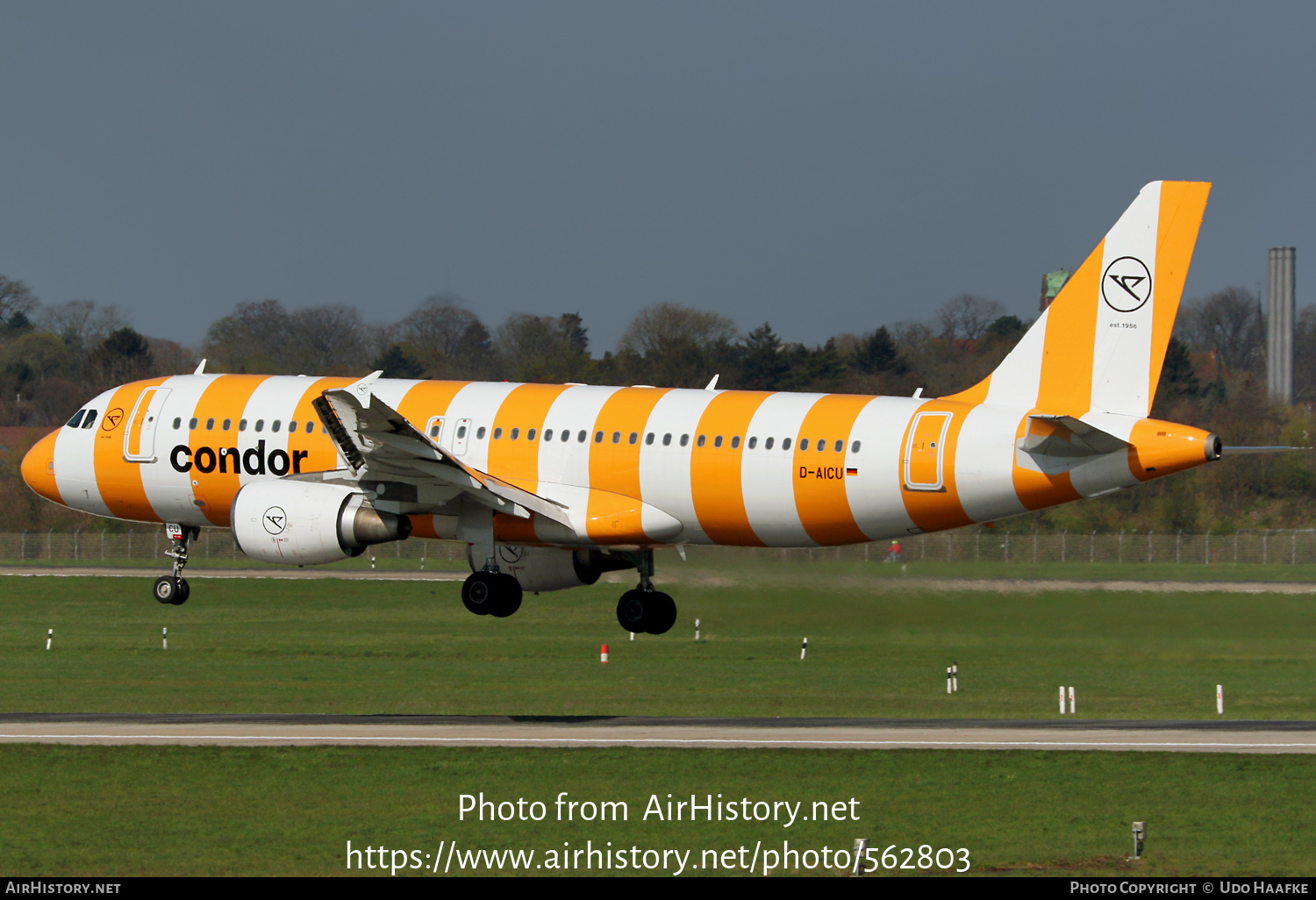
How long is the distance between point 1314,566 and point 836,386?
131ft

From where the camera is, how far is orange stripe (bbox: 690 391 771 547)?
38344mm

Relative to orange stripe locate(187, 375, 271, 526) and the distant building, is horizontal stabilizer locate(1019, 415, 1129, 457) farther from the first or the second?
the distant building

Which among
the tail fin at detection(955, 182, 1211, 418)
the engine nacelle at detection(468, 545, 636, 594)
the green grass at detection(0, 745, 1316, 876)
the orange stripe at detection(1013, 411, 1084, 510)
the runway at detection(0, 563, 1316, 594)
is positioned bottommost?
the green grass at detection(0, 745, 1316, 876)

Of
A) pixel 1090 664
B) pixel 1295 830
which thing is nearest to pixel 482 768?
pixel 1295 830

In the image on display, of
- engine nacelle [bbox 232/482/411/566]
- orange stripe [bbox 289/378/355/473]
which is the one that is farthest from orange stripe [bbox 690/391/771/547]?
orange stripe [bbox 289/378/355/473]

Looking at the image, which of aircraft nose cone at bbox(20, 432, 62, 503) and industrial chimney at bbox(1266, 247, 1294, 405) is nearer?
aircraft nose cone at bbox(20, 432, 62, 503)

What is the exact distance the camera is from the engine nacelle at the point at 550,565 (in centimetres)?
4169

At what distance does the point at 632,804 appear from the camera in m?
33.0

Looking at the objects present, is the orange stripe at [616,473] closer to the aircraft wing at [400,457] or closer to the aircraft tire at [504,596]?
the aircraft wing at [400,457]

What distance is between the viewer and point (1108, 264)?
122 ft

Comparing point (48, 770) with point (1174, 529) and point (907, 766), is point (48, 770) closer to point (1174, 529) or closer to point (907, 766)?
point (907, 766)

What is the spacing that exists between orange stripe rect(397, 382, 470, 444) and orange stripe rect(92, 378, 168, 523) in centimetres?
709

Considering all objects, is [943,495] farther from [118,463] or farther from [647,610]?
[118,463]
